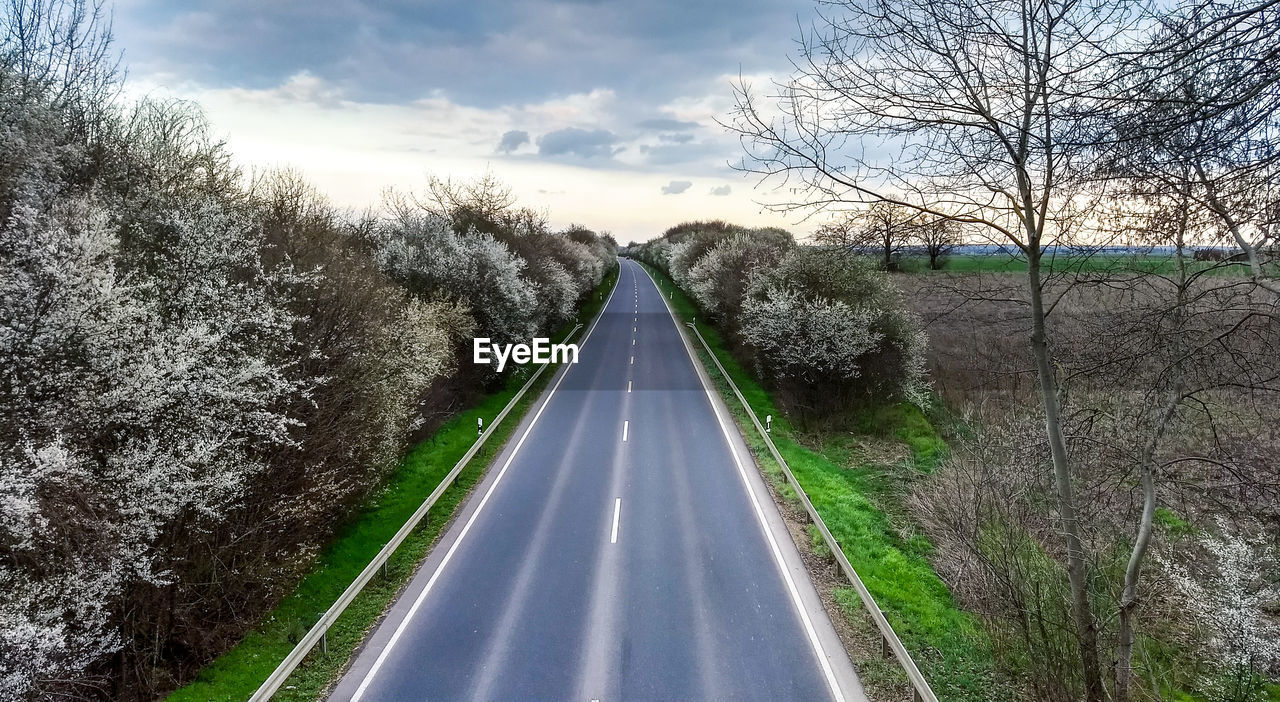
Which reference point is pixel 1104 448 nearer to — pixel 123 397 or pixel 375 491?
pixel 123 397

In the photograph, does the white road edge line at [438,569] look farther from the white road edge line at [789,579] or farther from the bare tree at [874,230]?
the bare tree at [874,230]

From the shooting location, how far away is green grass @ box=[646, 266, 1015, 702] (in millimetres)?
9109

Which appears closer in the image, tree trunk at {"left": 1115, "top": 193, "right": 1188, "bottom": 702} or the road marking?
tree trunk at {"left": 1115, "top": 193, "right": 1188, "bottom": 702}

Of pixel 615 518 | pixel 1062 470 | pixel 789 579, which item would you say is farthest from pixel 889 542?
pixel 1062 470

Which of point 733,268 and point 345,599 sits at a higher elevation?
point 733,268

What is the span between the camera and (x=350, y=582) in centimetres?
1215

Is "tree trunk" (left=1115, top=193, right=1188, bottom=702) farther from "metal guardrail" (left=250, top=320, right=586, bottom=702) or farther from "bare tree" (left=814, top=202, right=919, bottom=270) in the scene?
"metal guardrail" (left=250, top=320, right=586, bottom=702)

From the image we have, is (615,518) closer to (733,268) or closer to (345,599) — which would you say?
(345,599)

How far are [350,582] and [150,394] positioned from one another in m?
5.26

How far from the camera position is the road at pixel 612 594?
9.05 metres

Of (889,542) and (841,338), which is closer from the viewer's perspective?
(889,542)

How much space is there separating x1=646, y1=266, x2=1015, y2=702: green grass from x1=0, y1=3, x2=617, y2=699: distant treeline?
10304 millimetres

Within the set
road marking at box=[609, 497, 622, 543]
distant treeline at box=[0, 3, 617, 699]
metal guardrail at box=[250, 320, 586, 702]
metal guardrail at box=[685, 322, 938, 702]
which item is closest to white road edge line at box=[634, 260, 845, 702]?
metal guardrail at box=[685, 322, 938, 702]

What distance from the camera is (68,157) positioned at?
1365cm
